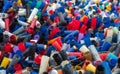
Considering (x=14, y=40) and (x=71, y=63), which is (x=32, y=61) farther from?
(x=14, y=40)

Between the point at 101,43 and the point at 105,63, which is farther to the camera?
the point at 101,43

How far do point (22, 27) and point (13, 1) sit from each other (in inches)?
36.6

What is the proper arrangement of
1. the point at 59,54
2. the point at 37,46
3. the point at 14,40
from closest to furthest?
1. the point at 59,54
2. the point at 37,46
3. the point at 14,40

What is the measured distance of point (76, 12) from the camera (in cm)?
630

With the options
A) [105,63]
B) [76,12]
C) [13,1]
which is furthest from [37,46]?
[76,12]

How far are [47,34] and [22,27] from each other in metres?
0.48

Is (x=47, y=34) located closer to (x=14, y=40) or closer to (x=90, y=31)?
(x=14, y=40)

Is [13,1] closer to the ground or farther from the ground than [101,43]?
farther from the ground

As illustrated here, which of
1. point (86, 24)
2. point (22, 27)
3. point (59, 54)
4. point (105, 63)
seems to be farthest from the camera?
point (86, 24)

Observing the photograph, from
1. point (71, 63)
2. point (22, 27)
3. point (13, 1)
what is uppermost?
point (13, 1)

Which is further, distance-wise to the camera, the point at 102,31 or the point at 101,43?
the point at 102,31

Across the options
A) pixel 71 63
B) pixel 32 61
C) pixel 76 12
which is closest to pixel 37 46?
pixel 32 61

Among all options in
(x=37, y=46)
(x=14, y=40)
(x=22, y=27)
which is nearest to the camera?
(x=37, y=46)

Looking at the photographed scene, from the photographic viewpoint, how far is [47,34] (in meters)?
4.43
